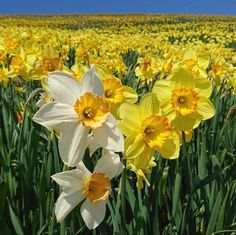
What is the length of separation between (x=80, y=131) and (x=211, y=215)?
897mm

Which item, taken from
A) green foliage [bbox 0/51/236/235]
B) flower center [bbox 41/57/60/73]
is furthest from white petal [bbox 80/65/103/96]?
flower center [bbox 41/57/60/73]

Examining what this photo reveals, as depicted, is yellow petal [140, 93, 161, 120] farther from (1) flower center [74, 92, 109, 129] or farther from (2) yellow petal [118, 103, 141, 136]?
(1) flower center [74, 92, 109, 129]

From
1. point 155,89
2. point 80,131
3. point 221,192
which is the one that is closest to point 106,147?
point 80,131

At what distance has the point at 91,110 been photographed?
1.17m

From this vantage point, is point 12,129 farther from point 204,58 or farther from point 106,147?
point 106,147

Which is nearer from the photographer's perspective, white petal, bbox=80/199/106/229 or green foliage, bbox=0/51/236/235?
white petal, bbox=80/199/106/229

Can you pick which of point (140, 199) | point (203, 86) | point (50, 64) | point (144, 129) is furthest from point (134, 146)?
point (50, 64)

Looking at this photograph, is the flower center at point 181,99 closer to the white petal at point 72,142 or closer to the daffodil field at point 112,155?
the daffodil field at point 112,155

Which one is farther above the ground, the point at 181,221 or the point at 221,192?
the point at 221,192

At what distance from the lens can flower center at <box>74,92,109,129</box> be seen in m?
1.17

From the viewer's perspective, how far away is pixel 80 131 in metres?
1.20

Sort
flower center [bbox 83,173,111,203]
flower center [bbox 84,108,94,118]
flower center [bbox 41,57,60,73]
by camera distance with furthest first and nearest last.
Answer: flower center [bbox 41,57,60,73], flower center [bbox 83,173,111,203], flower center [bbox 84,108,94,118]

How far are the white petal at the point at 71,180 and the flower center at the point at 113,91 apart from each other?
0.84 ft

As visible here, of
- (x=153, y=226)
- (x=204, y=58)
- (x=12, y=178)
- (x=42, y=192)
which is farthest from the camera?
(x=204, y=58)
